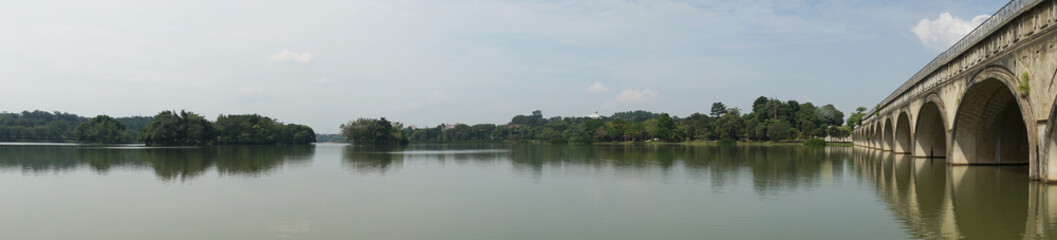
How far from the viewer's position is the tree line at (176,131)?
269ft

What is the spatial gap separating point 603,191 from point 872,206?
7.36 metres

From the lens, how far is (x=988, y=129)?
89.5 feet

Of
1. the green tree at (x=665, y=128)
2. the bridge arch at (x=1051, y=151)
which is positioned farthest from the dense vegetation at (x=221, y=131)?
the bridge arch at (x=1051, y=151)

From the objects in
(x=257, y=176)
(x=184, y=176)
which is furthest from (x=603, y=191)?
(x=184, y=176)

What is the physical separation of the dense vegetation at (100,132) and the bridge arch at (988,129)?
105416 millimetres

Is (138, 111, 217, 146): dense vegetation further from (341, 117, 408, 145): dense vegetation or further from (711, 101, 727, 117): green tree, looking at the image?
(711, 101, 727, 117): green tree

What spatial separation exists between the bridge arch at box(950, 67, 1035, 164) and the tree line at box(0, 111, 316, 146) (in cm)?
8646

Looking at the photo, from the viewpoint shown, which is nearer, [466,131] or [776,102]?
[776,102]

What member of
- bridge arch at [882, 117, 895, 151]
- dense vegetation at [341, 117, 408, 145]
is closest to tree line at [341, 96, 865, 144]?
dense vegetation at [341, 117, 408, 145]

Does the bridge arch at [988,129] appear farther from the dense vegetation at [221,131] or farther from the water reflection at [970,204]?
the dense vegetation at [221,131]

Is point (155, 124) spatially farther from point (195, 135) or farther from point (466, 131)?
point (466, 131)

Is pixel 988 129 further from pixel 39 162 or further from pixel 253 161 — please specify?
pixel 39 162

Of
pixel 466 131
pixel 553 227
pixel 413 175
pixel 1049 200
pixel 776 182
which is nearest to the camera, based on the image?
pixel 553 227

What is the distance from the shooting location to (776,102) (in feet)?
376
